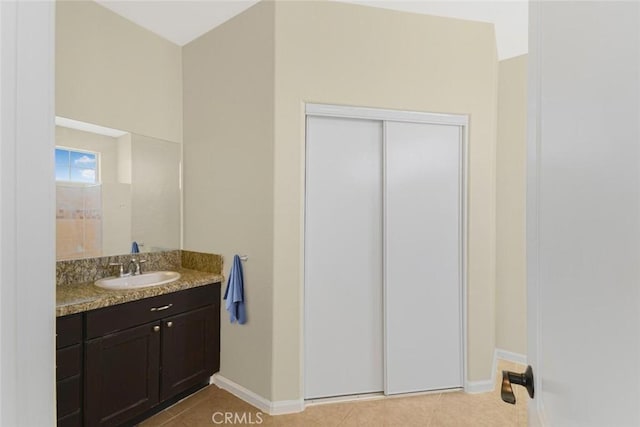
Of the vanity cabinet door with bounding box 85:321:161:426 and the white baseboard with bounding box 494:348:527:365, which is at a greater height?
the vanity cabinet door with bounding box 85:321:161:426

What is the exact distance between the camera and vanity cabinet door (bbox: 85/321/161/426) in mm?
1758

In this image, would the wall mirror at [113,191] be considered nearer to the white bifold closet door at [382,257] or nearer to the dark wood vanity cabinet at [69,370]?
the dark wood vanity cabinet at [69,370]

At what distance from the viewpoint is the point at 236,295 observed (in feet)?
7.59

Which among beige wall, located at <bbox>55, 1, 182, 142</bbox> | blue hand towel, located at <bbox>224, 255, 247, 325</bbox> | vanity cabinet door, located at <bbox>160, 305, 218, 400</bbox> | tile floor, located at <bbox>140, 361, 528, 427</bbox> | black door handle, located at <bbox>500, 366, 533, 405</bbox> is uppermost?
beige wall, located at <bbox>55, 1, 182, 142</bbox>

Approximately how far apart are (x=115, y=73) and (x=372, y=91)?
1930 millimetres

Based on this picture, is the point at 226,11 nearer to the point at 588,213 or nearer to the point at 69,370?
the point at 69,370

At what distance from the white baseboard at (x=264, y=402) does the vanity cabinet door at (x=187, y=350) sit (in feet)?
0.75

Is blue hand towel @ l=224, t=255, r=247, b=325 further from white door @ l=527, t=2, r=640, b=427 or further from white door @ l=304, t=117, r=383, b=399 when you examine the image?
white door @ l=527, t=2, r=640, b=427

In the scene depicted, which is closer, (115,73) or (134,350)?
(134,350)

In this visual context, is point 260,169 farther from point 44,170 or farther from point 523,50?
point 523,50

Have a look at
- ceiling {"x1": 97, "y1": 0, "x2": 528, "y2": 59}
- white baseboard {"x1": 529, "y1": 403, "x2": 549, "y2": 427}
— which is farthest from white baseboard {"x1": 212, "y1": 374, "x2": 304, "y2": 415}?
ceiling {"x1": 97, "y1": 0, "x2": 528, "y2": 59}

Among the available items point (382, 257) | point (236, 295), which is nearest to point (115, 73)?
point (236, 295)

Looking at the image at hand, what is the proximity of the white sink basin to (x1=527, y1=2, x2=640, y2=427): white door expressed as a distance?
7.22 ft

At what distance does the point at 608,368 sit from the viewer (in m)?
0.34
